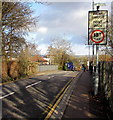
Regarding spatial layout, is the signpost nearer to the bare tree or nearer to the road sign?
the road sign

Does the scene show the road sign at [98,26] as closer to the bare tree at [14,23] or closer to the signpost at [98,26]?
the signpost at [98,26]

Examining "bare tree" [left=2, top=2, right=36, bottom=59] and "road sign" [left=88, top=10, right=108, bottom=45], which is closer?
"road sign" [left=88, top=10, right=108, bottom=45]

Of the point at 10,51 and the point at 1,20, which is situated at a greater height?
the point at 1,20

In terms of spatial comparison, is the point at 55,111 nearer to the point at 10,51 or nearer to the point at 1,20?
the point at 1,20

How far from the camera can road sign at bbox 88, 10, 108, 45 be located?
8492mm

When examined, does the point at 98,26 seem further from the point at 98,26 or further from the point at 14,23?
the point at 14,23

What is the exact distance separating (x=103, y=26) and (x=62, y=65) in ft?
175

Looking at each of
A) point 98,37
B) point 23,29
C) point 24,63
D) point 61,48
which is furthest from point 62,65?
point 98,37

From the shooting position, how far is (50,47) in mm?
61031

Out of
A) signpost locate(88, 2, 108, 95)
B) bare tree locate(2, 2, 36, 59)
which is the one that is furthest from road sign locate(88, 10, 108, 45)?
bare tree locate(2, 2, 36, 59)

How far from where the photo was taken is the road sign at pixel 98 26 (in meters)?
8.49

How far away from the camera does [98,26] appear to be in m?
Answer: 8.54

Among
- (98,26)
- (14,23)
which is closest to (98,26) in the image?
(98,26)

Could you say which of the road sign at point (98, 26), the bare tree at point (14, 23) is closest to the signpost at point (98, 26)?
the road sign at point (98, 26)
